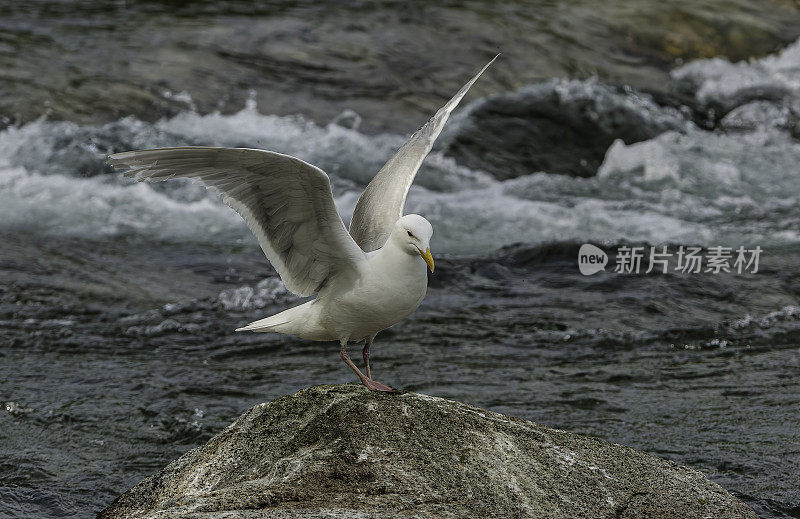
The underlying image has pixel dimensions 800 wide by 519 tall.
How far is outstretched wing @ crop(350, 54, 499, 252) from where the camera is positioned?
5.24m

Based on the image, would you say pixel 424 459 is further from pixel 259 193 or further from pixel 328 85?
pixel 328 85

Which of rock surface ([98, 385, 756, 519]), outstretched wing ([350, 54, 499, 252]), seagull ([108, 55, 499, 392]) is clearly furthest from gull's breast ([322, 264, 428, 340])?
outstretched wing ([350, 54, 499, 252])

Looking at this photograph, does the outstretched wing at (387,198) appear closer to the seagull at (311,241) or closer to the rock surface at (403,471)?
the seagull at (311,241)

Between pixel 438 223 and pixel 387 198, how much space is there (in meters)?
4.12

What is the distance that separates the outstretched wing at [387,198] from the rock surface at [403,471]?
107 centimetres

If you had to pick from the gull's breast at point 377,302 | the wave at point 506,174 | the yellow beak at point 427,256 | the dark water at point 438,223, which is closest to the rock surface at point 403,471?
the gull's breast at point 377,302

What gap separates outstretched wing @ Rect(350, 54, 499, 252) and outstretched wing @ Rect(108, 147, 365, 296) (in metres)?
0.48

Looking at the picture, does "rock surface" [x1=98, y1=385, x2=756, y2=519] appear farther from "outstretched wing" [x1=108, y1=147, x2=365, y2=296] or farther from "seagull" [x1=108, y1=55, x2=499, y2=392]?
"outstretched wing" [x1=108, y1=147, x2=365, y2=296]

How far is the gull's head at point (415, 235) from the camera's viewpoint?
13.8 ft

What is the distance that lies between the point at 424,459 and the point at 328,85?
899cm

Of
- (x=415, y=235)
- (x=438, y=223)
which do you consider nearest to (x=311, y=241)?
(x=415, y=235)

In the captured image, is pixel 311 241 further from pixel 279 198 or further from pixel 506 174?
pixel 506 174

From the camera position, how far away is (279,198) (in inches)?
176

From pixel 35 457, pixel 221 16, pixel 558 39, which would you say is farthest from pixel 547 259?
pixel 221 16
